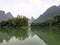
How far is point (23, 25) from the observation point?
54.5 m

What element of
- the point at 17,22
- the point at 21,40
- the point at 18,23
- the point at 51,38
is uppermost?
the point at 17,22

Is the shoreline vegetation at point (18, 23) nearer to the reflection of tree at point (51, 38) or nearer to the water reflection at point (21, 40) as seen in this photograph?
the water reflection at point (21, 40)

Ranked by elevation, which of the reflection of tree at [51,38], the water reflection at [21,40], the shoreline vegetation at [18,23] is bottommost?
the water reflection at [21,40]

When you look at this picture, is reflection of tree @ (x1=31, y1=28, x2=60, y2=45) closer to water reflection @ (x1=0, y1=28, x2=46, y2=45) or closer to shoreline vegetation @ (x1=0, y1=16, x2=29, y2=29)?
water reflection @ (x1=0, y1=28, x2=46, y2=45)

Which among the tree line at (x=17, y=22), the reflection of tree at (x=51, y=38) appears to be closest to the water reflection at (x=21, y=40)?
the reflection of tree at (x=51, y=38)

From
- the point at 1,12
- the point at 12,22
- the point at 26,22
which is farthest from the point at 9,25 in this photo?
the point at 1,12

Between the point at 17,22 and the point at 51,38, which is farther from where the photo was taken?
the point at 17,22

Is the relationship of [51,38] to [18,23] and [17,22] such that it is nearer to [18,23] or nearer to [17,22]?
[18,23]

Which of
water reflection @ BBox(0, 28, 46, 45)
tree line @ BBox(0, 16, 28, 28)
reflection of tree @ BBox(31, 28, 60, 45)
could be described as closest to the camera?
reflection of tree @ BBox(31, 28, 60, 45)

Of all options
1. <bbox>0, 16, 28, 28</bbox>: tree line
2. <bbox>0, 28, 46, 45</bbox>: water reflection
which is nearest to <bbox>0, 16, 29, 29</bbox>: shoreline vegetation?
<bbox>0, 16, 28, 28</bbox>: tree line

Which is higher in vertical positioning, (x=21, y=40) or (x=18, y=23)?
(x=18, y=23)

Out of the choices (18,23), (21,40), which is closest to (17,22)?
(18,23)

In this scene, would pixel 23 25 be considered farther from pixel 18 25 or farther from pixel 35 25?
pixel 35 25

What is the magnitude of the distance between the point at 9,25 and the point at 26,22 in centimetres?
619
